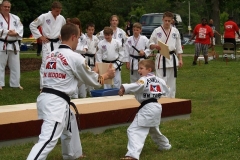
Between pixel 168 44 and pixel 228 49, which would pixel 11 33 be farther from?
pixel 228 49

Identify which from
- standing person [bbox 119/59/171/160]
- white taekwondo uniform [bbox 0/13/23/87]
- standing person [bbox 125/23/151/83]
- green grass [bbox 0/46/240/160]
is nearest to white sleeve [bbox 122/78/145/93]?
standing person [bbox 119/59/171/160]

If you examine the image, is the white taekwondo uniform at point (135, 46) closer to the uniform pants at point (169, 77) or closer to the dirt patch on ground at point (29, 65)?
the uniform pants at point (169, 77)

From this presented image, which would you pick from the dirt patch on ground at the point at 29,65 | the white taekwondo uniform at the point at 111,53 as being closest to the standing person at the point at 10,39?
the white taekwondo uniform at the point at 111,53

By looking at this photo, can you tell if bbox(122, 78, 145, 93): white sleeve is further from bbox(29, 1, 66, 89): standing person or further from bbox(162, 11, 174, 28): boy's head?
bbox(29, 1, 66, 89): standing person

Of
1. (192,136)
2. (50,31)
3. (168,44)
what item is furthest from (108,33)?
(192,136)

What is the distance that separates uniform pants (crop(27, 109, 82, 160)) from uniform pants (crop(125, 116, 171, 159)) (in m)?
0.67

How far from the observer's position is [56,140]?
598cm

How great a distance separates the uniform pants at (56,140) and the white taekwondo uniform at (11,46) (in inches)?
256

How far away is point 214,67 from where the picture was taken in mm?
19672

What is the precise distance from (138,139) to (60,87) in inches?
51.4

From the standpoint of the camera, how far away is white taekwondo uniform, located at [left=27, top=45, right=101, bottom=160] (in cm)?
590

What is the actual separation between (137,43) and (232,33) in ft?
38.2

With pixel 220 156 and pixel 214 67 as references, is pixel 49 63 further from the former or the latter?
pixel 214 67

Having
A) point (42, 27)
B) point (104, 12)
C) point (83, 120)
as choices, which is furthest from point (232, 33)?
point (83, 120)
